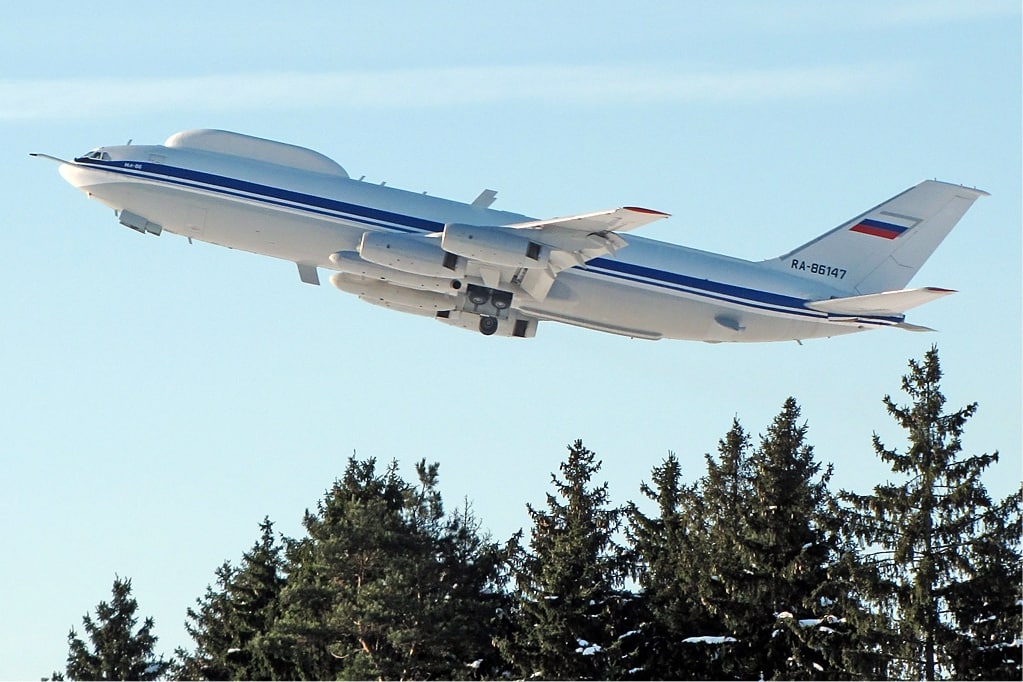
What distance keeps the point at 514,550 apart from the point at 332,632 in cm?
775

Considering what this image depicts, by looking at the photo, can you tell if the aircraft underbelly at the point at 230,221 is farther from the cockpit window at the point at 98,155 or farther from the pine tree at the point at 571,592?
the pine tree at the point at 571,592

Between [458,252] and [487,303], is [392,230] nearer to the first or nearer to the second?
[458,252]

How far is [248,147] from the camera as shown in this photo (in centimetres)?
6350

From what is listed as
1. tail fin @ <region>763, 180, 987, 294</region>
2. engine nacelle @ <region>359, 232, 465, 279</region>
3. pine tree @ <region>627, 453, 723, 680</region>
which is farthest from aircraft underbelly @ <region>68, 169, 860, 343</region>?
pine tree @ <region>627, 453, 723, 680</region>

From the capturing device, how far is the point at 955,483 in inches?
2766

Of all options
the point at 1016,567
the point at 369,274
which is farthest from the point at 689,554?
the point at 369,274

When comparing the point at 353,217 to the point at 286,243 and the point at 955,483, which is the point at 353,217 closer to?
the point at 286,243

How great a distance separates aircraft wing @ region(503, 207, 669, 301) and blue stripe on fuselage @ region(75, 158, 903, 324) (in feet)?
4.98

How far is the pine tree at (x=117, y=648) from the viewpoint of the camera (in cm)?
8269

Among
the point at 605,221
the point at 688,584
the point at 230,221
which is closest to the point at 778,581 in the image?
the point at 688,584

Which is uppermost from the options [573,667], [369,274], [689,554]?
[369,274]

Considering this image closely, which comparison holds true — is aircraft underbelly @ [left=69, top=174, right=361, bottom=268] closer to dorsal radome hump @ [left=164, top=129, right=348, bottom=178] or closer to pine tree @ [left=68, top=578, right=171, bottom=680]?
dorsal radome hump @ [left=164, top=129, right=348, bottom=178]

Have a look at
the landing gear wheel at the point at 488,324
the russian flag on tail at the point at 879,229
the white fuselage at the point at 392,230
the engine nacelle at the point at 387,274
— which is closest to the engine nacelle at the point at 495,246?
the engine nacelle at the point at 387,274

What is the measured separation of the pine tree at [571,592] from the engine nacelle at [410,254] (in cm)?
1419
